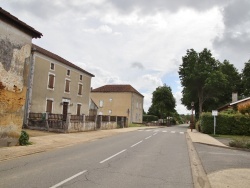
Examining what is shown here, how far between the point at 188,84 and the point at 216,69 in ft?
20.8

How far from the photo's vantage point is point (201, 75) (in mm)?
51375

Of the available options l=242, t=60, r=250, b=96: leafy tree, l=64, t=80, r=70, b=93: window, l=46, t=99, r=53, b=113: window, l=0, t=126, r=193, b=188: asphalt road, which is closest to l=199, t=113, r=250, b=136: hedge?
l=64, t=80, r=70, b=93: window

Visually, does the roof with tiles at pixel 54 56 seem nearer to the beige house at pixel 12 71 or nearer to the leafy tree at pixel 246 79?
the beige house at pixel 12 71

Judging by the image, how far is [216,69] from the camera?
54375 millimetres

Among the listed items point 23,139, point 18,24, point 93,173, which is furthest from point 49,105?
point 93,173

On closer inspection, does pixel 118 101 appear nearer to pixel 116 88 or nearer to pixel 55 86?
pixel 116 88

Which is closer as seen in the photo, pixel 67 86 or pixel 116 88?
pixel 67 86

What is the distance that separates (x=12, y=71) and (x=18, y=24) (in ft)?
7.74

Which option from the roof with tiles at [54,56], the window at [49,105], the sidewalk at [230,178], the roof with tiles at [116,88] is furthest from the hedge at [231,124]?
the roof with tiles at [116,88]

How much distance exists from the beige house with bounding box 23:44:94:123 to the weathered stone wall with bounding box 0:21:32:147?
37.8ft

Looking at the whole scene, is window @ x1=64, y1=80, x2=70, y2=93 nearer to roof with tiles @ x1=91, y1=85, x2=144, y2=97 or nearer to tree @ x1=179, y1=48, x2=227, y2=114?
tree @ x1=179, y1=48, x2=227, y2=114

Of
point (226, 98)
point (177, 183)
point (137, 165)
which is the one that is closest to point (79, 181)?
point (177, 183)

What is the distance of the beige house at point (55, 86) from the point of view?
29391 mm

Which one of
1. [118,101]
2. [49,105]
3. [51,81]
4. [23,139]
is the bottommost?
[23,139]
